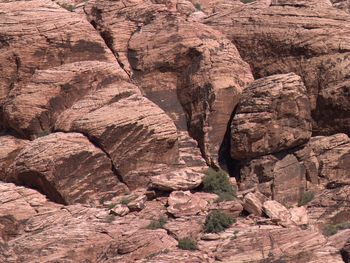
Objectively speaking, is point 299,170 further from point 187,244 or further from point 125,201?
point 187,244

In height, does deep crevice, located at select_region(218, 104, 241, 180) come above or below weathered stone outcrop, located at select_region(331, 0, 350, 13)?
below

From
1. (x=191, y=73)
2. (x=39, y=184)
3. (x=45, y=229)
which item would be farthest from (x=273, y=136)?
(x=45, y=229)

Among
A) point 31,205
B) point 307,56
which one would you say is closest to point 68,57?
point 31,205

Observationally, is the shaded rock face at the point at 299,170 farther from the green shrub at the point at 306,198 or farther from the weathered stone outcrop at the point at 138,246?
the weathered stone outcrop at the point at 138,246

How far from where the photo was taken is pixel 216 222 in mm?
36562

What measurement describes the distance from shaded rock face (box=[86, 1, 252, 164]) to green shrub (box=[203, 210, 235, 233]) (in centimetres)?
687

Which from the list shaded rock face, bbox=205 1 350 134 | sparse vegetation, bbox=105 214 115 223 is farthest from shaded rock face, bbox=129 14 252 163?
sparse vegetation, bbox=105 214 115 223

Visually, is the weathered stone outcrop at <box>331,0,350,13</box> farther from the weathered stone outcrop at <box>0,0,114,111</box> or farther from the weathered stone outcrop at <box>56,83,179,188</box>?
the weathered stone outcrop at <box>56,83,179,188</box>

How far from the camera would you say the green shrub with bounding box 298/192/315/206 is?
4222 centimetres

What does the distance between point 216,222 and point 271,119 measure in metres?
7.92

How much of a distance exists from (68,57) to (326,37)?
1277 centimetres

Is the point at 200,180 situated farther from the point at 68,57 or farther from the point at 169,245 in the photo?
the point at 68,57

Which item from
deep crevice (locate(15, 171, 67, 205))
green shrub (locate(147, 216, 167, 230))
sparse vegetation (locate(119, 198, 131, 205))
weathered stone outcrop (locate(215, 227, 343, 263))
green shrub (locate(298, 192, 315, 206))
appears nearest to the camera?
weathered stone outcrop (locate(215, 227, 343, 263))

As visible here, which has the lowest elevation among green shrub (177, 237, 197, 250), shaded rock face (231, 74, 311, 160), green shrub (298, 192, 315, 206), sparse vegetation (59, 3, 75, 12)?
green shrub (298, 192, 315, 206)
